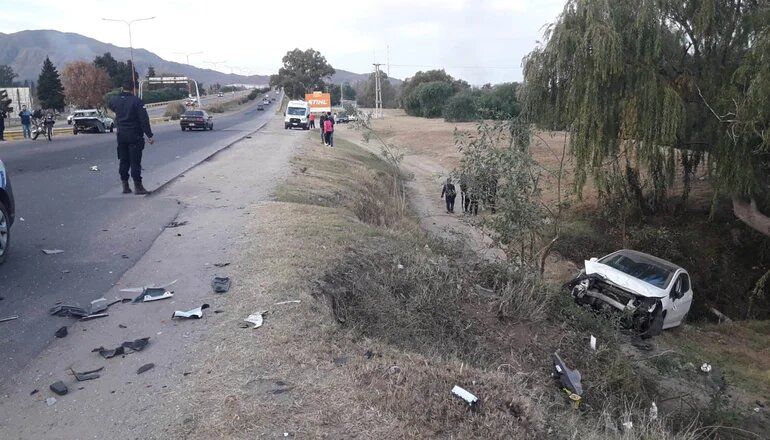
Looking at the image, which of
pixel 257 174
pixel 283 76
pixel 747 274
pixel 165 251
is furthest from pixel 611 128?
pixel 283 76

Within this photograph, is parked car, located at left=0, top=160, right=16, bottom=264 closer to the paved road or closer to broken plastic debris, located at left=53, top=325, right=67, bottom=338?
the paved road

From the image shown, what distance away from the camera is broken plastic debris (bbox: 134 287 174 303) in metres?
5.61

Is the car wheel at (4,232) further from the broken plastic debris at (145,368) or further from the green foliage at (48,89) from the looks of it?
the green foliage at (48,89)

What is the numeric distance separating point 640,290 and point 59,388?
10.1 metres

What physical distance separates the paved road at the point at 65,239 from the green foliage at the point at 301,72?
103 meters

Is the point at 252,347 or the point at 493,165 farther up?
the point at 493,165

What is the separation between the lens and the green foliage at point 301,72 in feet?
377

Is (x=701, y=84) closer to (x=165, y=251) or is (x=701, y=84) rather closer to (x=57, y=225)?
(x=165, y=251)

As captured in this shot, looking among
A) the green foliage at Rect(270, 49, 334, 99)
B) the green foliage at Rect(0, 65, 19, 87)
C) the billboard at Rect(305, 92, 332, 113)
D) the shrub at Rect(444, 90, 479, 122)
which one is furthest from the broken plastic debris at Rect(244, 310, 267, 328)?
the green foliage at Rect(0, 65, 19, 87)

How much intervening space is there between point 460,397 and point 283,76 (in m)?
117

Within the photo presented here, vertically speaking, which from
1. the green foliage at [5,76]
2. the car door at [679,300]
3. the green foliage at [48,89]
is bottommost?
the car door at [679,300]

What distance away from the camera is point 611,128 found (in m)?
14.6

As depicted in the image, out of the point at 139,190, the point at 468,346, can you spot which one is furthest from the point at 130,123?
the point at 468,346

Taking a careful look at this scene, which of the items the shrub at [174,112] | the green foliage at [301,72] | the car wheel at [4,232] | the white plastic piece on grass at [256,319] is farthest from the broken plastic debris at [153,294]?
the green foliage at [301,72]
